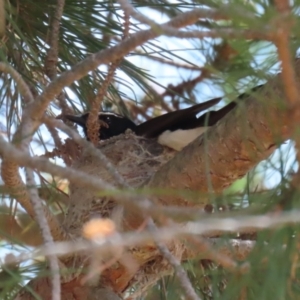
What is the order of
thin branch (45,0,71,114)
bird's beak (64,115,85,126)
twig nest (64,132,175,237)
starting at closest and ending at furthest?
1. thin branch (45,0,71,114)
2. twig nest (64,132,175,237)
3. bird's beak (64,115,85,126)

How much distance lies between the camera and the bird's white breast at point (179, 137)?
225cm

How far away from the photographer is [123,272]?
1.69 m

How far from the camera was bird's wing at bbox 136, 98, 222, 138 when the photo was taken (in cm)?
208

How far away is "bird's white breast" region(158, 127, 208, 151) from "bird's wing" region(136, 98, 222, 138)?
0.7 inches

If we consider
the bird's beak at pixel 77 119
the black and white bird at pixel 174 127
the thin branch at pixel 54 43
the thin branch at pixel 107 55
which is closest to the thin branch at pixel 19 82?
the thin branch at pixel 107 55

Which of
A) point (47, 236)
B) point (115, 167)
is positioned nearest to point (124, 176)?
point (115, 167)

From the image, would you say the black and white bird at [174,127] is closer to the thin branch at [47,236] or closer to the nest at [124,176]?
the nest at [124,176]

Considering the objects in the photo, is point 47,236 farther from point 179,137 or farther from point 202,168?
point 179,137

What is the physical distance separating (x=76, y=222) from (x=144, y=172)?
416 mm

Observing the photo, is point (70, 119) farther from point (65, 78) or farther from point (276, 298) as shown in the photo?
point (276, 298)

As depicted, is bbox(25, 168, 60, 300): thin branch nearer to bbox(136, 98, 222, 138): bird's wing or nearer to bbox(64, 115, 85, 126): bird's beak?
bbox(136, 98, 222, 138): bird's wing

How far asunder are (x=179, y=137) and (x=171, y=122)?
2.3 inches

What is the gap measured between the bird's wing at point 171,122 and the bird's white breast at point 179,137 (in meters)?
0.02

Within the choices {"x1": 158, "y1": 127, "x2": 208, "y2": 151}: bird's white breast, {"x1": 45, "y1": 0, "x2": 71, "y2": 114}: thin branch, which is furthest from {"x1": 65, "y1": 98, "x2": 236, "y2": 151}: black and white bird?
{"x1": 45, "y1": 0, "x2": 71, "y2": 114}: thin branch
